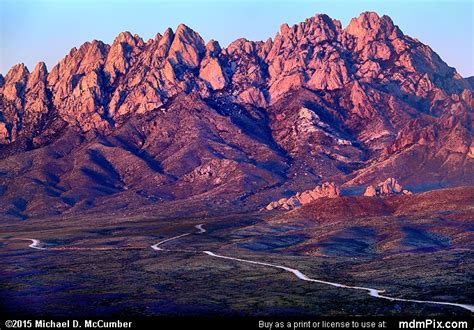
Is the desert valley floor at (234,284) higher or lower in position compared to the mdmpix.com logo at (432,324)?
higher

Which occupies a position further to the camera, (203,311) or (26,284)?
(26,284)

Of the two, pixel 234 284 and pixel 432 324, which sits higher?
pixel 234 284

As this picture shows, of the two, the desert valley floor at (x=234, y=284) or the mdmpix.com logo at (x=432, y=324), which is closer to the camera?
the mdmpix.com logo at (x=432, y=324)

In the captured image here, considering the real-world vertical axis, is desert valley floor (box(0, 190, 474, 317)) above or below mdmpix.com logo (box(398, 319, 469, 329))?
above

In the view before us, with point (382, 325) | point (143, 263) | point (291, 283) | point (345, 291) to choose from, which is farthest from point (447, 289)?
point (143, 263)

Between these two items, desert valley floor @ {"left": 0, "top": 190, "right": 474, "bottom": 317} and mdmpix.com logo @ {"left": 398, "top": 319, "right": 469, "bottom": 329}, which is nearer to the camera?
mdmpix.com logo @ {"left": 398, "top": 319, "right": 469, "bottom": 329}

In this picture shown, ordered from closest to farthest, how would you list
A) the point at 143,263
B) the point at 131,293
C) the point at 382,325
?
the point at 382,325
the point at 131,293
the point at 143,263

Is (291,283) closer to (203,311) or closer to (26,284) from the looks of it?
(203,311)

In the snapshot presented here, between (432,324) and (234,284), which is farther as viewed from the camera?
(234,284)
